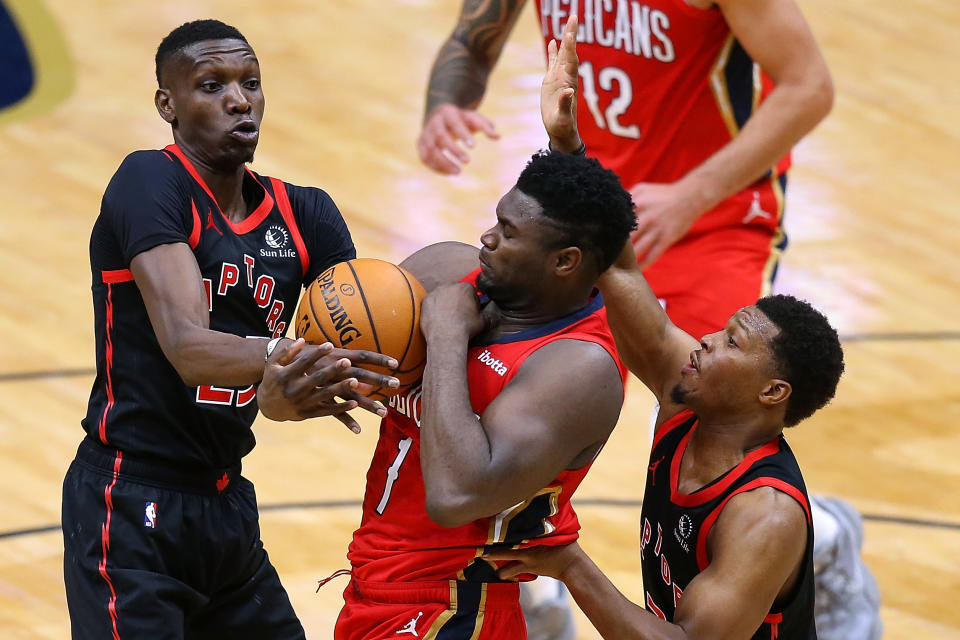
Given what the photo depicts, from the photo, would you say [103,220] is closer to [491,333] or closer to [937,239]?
[491,333]

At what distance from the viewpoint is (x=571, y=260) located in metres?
3.51

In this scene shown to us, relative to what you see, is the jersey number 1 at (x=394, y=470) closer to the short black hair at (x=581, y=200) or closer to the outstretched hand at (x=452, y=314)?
the outstretched hand at (x=452, y=314)

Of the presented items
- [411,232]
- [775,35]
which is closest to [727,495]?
[775,35]

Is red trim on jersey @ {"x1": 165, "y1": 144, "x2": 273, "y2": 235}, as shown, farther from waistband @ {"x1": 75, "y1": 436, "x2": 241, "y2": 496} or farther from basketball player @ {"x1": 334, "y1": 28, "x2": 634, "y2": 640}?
waistband @ {"x1": 75, "y1": 436, "x2": 241, "y2": 496}

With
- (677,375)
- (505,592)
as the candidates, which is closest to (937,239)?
(677,375)

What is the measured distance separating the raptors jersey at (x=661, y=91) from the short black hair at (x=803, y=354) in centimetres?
166

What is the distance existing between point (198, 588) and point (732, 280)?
229 centimetres

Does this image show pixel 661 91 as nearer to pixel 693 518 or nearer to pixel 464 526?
pixel 693 518

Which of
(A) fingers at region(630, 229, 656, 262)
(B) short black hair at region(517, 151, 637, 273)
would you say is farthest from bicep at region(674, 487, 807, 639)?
(A) fingers at region(630, 229, 656, 262)

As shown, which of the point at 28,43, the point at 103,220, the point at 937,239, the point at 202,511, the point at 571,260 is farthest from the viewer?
the point at 28,43

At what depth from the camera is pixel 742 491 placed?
3.76 metres

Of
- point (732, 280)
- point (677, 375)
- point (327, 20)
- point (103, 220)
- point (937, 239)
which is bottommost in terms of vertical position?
point (937, 239)

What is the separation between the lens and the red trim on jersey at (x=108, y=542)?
3.87 meters

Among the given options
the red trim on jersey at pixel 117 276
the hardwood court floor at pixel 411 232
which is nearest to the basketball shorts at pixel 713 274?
the hardwood court floor at pixel 411 232
